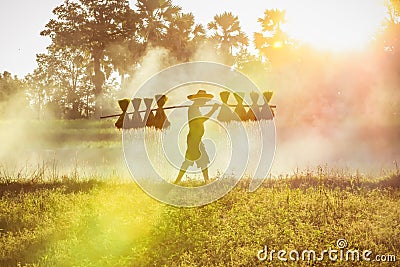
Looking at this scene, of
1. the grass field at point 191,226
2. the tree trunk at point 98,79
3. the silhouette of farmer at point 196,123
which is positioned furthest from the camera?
the tree trunk at point 98,79

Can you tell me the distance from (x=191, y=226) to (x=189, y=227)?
0.09 metres

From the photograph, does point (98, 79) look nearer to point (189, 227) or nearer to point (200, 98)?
point (200, 98)

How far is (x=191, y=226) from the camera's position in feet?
33.3

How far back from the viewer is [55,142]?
32.0 meters

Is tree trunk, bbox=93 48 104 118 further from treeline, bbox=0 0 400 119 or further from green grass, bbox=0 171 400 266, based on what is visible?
green grass, bbox=0 171 400 266

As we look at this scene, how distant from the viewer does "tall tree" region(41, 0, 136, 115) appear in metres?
42.0

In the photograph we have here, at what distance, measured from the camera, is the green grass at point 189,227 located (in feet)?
27.8

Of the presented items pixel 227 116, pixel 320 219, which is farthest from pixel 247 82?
pixel 320 219

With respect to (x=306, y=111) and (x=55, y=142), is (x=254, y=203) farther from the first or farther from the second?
(x=306, y=111)

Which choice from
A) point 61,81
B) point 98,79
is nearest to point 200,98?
point 98,79

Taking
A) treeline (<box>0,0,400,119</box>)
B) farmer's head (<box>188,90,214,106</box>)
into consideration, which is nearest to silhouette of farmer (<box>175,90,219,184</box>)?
farmer's head (<box>188,90,214,106</box>)

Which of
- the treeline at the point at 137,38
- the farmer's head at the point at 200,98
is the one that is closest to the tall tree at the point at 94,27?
the treeline at the point at 137,38

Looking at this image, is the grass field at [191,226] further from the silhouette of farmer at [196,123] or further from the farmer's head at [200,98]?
the farmer's head at [200,98]

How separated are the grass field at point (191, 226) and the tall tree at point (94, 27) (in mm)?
29952
